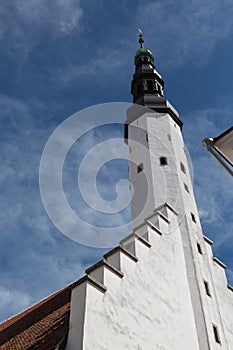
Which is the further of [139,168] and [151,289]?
[139,168]

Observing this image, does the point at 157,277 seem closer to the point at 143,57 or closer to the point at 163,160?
the point at 163,160

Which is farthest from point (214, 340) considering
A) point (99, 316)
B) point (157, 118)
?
point (157, 118)

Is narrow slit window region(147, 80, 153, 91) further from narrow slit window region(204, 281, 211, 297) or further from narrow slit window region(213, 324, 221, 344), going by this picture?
narrow slit window region(213, 324, 221, 344)

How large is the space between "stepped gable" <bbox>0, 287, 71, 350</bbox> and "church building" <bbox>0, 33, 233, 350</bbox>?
0.10 ft

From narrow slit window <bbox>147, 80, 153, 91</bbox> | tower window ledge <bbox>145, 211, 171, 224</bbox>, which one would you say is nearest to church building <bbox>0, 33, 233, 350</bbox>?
tower window ledge <bbox>145, 211, 171, 224</bbox>

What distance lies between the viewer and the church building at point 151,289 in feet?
29.5

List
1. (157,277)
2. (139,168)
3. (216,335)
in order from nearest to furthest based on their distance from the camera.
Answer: (157,277) → (216,335) → (139,168)

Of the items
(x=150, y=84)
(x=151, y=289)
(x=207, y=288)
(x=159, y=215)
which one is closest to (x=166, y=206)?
(x=159, y=215)

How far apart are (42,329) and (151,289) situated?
8.74 ft

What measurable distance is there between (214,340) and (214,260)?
3.22 metres

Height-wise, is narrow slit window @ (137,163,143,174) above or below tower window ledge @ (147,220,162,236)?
above

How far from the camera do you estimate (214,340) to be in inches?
457

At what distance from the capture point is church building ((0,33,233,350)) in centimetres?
899

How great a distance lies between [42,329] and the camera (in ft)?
33.1
